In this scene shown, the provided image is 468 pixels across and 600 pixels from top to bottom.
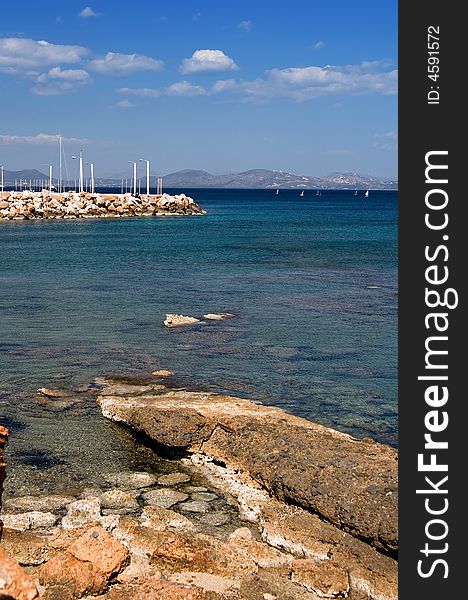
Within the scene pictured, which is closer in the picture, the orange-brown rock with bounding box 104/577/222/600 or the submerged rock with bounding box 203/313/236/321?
the orange-brown rock with bounding box 104/577/222/600

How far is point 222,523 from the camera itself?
33.1 feet

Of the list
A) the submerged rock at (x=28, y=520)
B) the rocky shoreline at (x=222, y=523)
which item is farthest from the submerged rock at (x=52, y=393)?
the submerged rock at (x=28, y=520)

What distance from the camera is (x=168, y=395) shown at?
51.5ft

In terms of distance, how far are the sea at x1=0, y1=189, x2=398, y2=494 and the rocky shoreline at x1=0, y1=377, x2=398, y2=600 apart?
3.20ft

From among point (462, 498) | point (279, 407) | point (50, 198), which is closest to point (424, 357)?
point (462, 498)

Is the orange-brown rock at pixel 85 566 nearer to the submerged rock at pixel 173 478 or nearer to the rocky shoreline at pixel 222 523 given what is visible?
the rocky shoreline at pixel 222 523

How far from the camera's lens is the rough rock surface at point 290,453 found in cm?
956

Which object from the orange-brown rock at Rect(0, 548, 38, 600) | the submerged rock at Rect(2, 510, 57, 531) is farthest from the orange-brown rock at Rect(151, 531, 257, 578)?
the orange-brown rock at Rect(0, 548, 38, 600)

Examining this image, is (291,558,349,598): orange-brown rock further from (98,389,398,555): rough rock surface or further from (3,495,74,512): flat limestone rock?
(3,495,74,512): flat limestone rock

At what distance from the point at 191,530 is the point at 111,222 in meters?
84.4

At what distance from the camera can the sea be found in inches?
531

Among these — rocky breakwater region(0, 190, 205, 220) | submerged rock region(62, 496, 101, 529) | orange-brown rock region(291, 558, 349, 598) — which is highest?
rocky breakwater region(0, 190, 205, 220)

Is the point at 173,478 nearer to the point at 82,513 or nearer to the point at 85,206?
the point at 82,513

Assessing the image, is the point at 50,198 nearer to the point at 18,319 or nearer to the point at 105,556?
the point at 18,319
